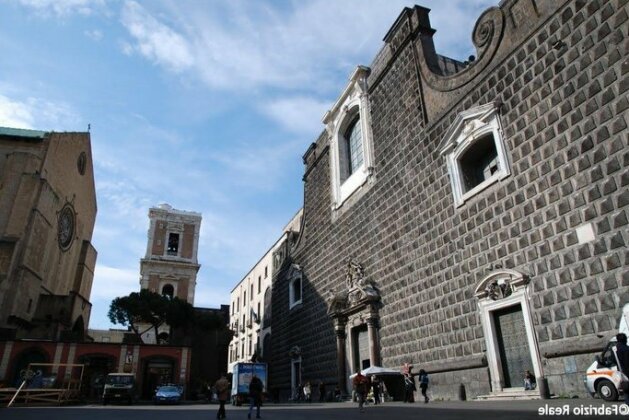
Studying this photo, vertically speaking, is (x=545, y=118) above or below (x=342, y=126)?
below

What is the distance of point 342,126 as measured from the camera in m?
20.2

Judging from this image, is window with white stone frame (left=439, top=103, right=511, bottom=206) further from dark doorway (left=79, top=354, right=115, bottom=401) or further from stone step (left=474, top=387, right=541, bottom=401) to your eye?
dark doorway (left=79, top=354, right=115, bottom=401)

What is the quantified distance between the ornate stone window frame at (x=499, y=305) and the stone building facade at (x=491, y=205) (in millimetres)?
30

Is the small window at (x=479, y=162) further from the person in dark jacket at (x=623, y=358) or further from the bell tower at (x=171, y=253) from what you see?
the bell tower at (x=171, y=253)

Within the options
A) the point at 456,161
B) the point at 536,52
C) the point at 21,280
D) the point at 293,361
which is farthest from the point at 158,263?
the point at 536,52

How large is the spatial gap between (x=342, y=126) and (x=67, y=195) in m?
23.0

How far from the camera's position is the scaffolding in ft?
60.3

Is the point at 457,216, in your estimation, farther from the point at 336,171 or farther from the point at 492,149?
the point at 336,171

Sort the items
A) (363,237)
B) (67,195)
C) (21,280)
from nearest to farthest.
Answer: (363,237) < (21,280) < (67,195)

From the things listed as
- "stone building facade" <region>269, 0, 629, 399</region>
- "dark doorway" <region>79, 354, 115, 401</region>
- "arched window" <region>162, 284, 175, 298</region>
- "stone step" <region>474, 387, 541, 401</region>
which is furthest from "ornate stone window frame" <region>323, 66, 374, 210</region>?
"arched window" <region>162, 284, 175, 298</region>

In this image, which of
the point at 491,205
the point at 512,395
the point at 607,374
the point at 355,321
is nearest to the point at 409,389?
the point at 512,395

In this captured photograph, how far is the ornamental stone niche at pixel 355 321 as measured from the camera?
14938 millimetres

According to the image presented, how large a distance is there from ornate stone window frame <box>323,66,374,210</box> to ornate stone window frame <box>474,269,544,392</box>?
737 cm

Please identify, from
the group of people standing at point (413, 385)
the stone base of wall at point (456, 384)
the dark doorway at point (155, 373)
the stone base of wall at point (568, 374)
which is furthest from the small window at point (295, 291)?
the stone base of wall at point (568, 374)
